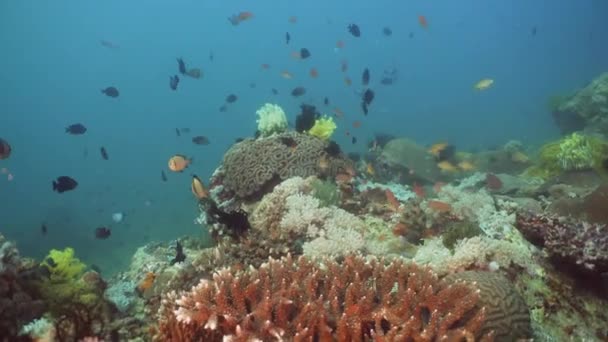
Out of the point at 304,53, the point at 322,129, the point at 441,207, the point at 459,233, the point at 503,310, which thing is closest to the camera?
the point at 503,310

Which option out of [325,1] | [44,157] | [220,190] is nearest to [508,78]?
[325,1]

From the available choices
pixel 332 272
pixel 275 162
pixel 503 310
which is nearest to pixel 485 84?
pixel 275 162

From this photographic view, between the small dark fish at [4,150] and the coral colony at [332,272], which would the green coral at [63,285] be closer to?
the coral colony at [332,272]

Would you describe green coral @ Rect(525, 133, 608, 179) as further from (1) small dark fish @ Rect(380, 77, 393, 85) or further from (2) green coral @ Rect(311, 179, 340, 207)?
(2) green coral @ Rect(311, 179, 340, 207)

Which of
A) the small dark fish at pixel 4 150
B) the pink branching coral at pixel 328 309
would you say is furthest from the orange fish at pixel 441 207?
the small dark fish at pixel 4 150

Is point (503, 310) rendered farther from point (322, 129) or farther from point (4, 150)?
point (4, 150)

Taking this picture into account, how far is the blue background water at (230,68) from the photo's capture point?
96562 millimetres

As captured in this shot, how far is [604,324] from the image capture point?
533 cm

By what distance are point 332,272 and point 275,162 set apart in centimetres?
530

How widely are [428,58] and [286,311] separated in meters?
172

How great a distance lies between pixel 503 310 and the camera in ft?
14.4

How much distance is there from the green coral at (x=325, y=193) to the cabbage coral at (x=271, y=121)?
3.17 m

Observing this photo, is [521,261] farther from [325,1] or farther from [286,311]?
[325,1]

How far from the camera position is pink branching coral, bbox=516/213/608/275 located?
5.42 metres
